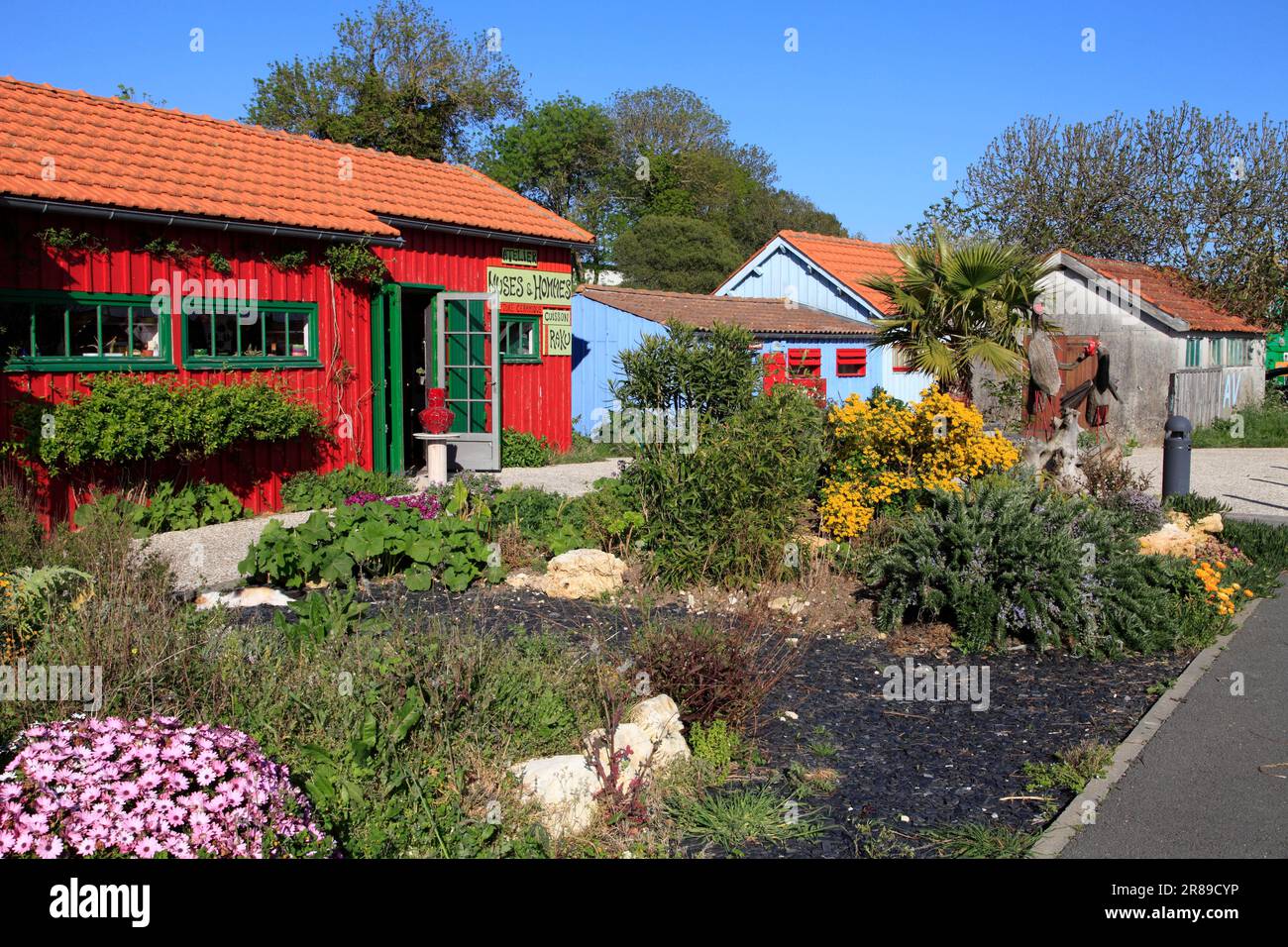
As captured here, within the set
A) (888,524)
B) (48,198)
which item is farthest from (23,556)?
(888,524)

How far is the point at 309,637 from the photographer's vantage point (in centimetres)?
571

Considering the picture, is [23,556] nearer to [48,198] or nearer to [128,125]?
[48,198]

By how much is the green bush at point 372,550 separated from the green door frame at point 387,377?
5428mm

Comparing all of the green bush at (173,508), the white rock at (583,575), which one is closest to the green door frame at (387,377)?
the green bush at (173,508)

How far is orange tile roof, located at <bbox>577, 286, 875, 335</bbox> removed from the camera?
21.0 meters

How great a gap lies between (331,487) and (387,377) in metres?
2.40

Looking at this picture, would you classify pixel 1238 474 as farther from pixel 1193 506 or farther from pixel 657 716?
pixel 657 716

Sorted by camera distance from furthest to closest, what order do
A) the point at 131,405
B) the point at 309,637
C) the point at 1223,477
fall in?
the point at 1223,477 → the point at 131,405 → the point at 309,637

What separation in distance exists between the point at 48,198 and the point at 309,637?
21.1 ft

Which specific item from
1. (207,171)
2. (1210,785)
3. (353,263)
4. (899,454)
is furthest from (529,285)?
(1210,785)

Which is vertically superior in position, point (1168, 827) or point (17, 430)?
point (17, 430)

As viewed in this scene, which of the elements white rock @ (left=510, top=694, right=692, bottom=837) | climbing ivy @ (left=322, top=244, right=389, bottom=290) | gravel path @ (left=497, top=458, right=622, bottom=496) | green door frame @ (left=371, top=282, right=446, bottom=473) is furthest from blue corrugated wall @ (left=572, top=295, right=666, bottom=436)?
white rock @ (left=510, top=694, right=692, bottom=837)

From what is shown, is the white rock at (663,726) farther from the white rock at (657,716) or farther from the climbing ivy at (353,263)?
the climbing ivy at (353,263)
